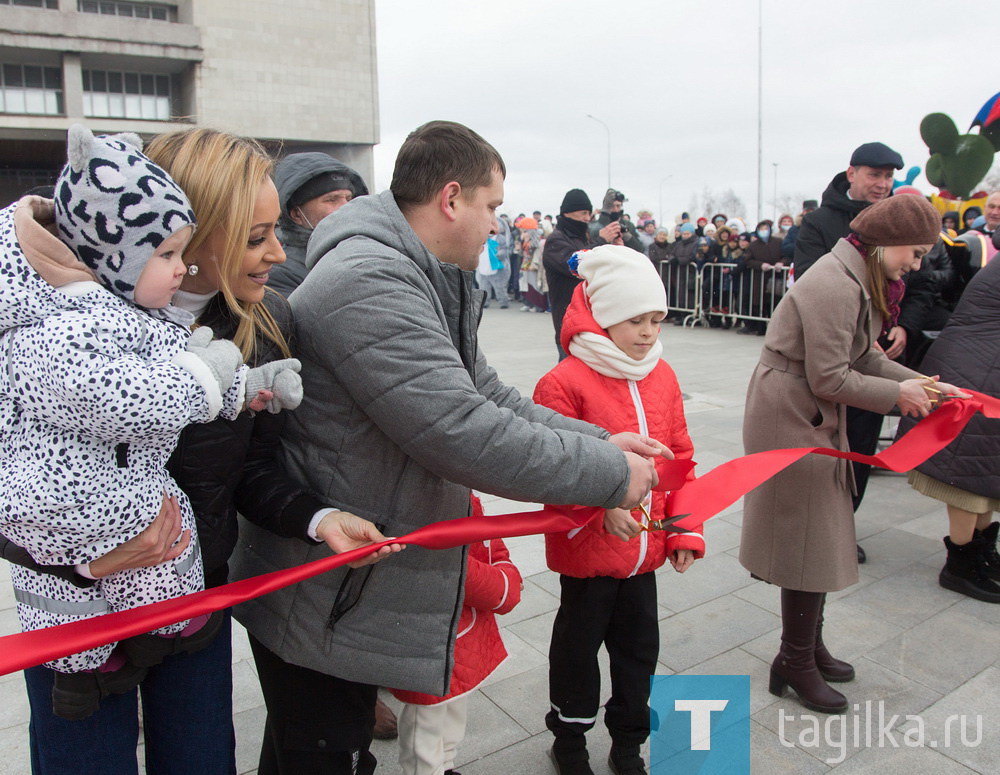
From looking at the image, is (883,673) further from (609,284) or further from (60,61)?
(60,61)

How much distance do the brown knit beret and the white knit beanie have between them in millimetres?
1067

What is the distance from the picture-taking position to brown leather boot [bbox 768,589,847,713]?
118 inches

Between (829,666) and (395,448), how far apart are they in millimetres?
2352

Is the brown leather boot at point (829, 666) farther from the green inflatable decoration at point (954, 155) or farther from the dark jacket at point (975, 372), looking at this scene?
the green inflatable decoration at point (954, 155)

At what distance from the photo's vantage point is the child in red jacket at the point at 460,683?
2271 millimetres

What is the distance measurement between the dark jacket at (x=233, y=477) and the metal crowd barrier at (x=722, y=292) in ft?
42.1

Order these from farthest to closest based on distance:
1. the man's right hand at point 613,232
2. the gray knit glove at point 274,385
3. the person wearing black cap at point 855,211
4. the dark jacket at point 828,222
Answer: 1. the man's right hand at point 613,232
2. the dark jacket at point 828,222
3. the person wearing black cap at point 855,211
4. the gray knit glove at point 274,385

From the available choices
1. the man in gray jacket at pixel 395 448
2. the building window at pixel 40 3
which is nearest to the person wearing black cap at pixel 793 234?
the man in gray jacket at pixel 395 448

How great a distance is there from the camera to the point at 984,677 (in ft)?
10.4

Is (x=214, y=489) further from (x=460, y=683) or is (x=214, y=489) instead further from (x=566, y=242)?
(x=566, y=242)

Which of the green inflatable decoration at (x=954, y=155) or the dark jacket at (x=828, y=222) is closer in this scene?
the dark jacket at (x=828, y=222)

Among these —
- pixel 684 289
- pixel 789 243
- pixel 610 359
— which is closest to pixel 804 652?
pixel 610 359

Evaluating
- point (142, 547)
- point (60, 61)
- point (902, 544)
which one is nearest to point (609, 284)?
point (142, 547)

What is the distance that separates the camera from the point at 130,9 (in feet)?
144
